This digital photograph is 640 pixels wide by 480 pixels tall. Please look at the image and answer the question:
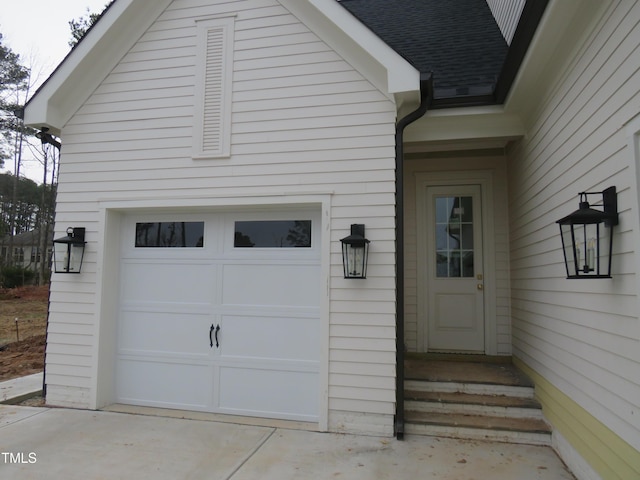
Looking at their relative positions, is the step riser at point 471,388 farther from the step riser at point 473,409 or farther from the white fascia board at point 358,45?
the white fascia board at point 358,45

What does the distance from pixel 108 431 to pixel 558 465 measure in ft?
12.6

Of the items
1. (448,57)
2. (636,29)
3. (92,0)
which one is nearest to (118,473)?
(636,29)

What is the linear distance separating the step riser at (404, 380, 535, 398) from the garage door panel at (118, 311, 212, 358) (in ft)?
7.27

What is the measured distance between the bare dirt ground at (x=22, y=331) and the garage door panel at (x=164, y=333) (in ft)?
8.30

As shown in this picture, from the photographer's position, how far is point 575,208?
3.04 metres

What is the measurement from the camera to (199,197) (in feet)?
14.4

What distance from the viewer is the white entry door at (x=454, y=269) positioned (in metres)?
5.21

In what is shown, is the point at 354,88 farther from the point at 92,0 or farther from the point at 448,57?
the point at 92,0

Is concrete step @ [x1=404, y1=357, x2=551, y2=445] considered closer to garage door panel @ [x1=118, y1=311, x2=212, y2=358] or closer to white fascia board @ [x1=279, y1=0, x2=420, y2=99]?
garage door panel @ [x1=118, y1=311, x2=212, y2=358]

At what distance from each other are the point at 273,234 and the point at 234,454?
6.81 feet

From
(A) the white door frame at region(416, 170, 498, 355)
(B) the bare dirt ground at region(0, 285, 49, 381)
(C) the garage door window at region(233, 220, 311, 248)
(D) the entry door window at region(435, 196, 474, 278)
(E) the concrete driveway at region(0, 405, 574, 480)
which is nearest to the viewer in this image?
(E) the concrete driveway at region(0, 405, 574, 480)

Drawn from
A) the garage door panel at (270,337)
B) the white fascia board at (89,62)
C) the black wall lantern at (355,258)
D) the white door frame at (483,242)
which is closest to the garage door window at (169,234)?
the garage door panel at (270,337)

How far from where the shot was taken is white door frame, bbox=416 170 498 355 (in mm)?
5129

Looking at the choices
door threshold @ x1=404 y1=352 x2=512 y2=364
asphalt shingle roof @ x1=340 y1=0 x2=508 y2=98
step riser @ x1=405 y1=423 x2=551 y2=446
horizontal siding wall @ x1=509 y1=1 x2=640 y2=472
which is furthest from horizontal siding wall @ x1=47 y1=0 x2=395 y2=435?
door threshold @ x1=404 y1=352 x2=512 y2=364
